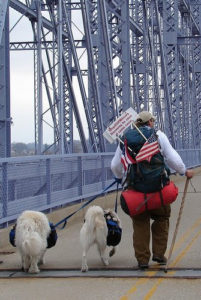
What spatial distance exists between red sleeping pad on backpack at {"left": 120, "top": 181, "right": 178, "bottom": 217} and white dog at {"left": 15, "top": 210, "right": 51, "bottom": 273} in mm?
1047

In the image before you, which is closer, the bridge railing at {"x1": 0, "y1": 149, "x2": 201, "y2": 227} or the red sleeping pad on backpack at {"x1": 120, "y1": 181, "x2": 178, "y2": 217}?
the red sleeping pad on backpack at {"x1": 120, "y1": 181, "x2": 178, "y2": 217}

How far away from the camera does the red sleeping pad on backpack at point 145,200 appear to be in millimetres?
7621

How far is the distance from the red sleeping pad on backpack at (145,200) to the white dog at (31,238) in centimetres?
105

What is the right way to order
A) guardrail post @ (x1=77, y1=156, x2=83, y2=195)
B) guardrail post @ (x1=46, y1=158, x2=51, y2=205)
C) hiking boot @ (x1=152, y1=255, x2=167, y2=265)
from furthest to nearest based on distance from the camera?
guardrail post @ (x1=77, y1=156, x2=83, y2=195), guardrail post @ (x1=46, y1=158, x2=51, y2=205), hiking boot @ (x1=152, y1=255, x2=167, y2=265)

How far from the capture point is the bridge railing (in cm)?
1057

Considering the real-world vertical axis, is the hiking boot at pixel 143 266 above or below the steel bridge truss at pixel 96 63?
below

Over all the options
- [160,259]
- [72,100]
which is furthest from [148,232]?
[72,100]

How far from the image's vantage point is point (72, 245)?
10.3 metres

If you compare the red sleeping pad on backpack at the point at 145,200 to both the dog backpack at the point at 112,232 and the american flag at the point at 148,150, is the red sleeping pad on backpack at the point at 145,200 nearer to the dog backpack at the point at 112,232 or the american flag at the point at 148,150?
the american flag at the point at 148,150

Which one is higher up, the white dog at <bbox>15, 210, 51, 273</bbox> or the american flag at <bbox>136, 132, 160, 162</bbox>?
the american flag at <bbox>136, 132, 160, 162</bbox>

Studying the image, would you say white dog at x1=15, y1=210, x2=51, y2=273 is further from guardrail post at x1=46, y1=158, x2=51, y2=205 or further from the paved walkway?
guardrail post at x1=46, y1=158, x2=51, y2=205

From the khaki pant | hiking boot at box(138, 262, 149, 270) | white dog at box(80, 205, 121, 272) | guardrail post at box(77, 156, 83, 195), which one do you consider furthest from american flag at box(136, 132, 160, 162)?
guardrail post at box(77, 156, 83, 195)

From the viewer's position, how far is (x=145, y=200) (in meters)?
7.62

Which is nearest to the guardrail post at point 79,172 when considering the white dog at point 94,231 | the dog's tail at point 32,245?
the white dog at point 94,231
